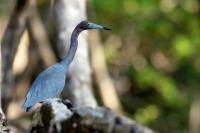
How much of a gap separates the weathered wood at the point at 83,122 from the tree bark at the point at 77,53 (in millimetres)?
4402

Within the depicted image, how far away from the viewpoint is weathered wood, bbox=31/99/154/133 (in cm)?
547

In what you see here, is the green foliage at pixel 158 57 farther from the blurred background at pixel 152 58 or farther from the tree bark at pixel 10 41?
the tree bark at pixel 10 41

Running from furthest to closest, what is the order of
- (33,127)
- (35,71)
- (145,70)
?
(145,70) → (35,71) → (33,127)

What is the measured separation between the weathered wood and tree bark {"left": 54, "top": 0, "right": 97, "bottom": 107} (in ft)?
14.4

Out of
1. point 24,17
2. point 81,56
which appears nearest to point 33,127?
point 81,56

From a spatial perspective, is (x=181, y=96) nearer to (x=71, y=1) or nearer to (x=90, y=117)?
(x=71, y=1)

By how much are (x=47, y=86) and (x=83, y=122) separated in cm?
205

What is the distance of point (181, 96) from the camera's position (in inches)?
811

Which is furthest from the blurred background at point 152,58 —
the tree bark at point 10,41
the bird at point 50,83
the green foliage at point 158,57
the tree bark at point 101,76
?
the bird at point 50,83

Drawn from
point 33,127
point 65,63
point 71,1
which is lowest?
point 33,127

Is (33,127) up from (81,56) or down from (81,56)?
down

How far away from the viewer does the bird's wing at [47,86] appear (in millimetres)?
7406

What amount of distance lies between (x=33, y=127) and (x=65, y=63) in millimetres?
1771

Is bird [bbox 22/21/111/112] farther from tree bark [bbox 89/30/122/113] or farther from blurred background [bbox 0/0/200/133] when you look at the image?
blurred background [bbox 0/0/200/133]
